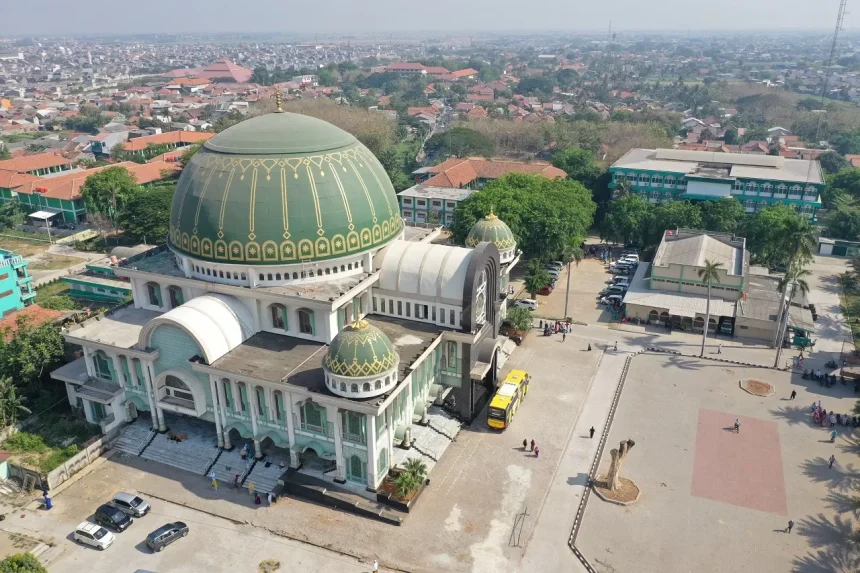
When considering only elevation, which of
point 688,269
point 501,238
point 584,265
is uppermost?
point 501,238

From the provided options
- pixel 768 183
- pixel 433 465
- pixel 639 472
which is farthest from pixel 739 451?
pixel 768 183

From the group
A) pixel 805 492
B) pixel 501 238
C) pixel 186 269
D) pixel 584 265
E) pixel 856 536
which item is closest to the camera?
pixel 856 536

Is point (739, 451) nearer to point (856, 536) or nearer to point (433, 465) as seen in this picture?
point (856, 536)

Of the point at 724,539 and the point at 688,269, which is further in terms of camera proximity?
the point at 688,269

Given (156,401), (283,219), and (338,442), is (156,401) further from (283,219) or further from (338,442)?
(283,219)

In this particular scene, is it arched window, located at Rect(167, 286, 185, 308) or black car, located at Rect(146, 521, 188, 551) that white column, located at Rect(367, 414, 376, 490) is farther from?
arched window, located at Rect(167, 286, 185, 308)

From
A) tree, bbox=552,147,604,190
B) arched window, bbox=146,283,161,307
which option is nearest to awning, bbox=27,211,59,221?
arched window, bbox=146,283,161,307

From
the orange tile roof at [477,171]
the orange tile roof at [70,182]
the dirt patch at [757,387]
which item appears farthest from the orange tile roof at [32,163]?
the dirt patch at [757,387]

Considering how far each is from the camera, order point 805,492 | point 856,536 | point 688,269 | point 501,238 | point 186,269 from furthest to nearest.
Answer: point 688,269 → point 501,238 → point 186,269 → point 805,492 → point 856,536
